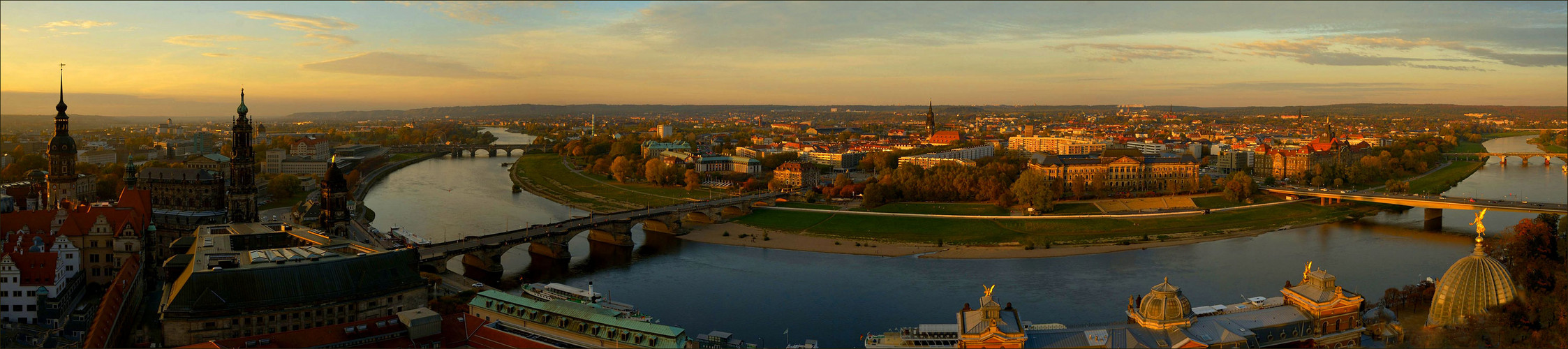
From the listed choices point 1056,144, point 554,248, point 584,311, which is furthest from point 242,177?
point 1056,144

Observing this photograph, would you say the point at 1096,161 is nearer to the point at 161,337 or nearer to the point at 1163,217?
the point at 1163,217

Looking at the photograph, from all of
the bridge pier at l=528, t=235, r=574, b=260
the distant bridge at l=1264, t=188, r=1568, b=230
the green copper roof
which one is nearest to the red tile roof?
the green copper roof

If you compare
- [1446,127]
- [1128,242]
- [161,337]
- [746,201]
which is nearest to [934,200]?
[746,201]

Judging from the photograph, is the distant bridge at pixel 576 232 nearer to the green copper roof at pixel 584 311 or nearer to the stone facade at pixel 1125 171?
the green copper roof at pixel 584 311

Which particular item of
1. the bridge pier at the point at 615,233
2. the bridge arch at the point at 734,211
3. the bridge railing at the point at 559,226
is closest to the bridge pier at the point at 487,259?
the bridge railing at the point at 559,226

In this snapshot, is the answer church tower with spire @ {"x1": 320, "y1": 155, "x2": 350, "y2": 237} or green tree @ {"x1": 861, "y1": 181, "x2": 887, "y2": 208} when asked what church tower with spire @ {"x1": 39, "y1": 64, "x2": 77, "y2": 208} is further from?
green tree @ {"x1": 861, "y1": 181, "x2": 887, "y2": 208}

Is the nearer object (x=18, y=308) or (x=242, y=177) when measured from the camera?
(x=18, y=308)

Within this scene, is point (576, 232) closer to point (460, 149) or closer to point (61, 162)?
point (61, 162)
